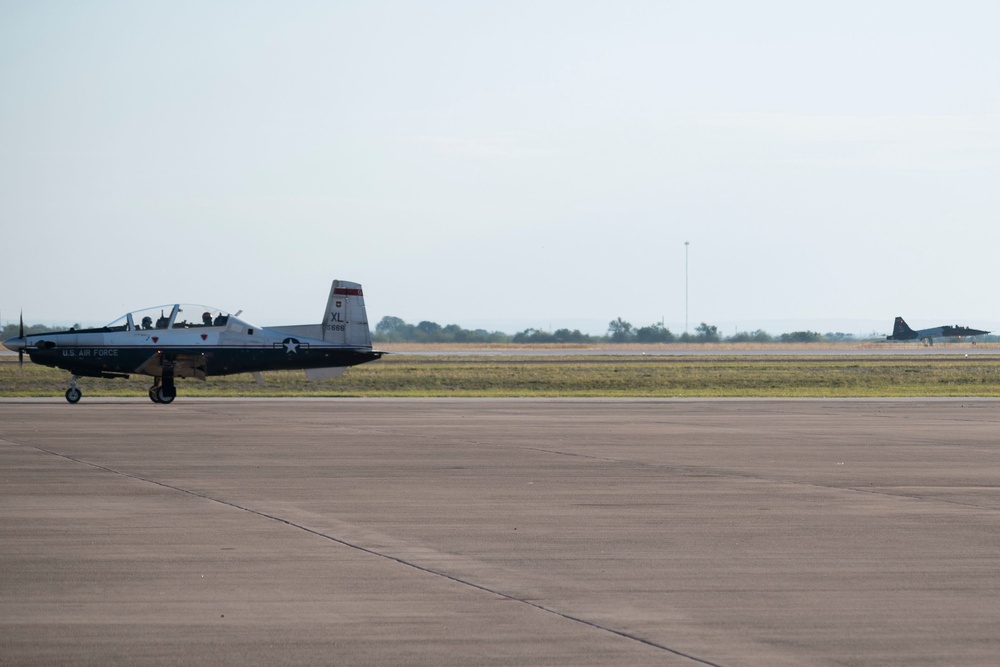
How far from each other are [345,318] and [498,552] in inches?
996

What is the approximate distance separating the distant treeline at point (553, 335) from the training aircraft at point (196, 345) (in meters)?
109

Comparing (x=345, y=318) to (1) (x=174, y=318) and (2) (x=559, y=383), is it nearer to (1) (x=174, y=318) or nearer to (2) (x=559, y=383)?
(1) (x=174, y=318)

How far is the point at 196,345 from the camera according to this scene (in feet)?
112

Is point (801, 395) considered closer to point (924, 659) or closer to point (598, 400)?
point (598, 400)

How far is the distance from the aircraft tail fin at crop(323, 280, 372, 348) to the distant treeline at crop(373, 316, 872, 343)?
357 ft

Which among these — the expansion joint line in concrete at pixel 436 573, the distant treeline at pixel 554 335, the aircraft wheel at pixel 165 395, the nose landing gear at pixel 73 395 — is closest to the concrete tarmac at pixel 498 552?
the expansion joint line in concrete at pixel 436 573

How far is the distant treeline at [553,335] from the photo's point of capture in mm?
160375

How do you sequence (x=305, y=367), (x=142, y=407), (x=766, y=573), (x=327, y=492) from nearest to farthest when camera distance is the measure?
(x=766, y=573) < (x=327, y=492) < (x=142, y=407) < (x=305, y=367)

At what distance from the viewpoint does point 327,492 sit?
14.4 meters

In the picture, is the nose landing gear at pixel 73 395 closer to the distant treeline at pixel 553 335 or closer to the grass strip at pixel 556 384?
the grass strip at pixel 556 384

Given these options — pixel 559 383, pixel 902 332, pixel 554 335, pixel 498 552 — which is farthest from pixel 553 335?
pixel 498 552

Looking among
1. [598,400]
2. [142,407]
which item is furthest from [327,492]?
[598,400]

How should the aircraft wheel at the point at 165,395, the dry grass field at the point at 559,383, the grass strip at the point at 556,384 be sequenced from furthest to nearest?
the dry grass field at the point at 559,383 → the grass strip at the point at 556,384 → the aircraft wheel at the point at 165,395

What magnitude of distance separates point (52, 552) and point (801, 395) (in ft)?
109
